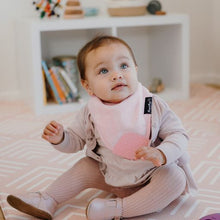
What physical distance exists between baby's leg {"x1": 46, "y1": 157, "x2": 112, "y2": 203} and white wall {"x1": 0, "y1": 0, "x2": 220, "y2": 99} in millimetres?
1504

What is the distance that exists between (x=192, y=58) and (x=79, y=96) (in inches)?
38.4

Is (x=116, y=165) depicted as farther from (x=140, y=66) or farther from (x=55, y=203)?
(x=140, y=66)

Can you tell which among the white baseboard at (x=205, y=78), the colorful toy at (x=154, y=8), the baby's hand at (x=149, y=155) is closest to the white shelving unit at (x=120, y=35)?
the colorful toy at (x=154, y=8)

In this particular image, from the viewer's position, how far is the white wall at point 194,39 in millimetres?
2494

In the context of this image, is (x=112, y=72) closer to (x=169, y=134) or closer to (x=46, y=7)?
(x=169, y=134)

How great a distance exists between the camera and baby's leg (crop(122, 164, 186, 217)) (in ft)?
3.43

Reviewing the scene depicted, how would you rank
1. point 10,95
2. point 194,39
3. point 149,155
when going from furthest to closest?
point 194,39, point 10,95, point 149,155

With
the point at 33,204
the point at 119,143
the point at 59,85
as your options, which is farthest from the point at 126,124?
the point at 59,85

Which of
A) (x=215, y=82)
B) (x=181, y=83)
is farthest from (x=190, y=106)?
(x=215, y=82)

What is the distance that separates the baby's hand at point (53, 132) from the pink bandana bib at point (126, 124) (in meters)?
0.10

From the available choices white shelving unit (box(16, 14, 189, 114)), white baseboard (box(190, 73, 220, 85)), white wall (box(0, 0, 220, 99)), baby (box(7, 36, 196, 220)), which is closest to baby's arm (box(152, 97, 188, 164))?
baby (box(7, 36, 196, 220))

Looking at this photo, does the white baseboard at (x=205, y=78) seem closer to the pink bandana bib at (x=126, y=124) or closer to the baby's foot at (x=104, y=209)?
the pink bandana bib at (x=126, y=124)

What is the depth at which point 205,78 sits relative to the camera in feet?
9.77

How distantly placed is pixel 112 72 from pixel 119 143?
18 centimetres
